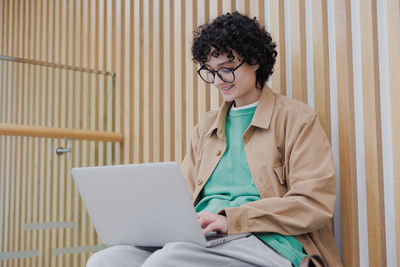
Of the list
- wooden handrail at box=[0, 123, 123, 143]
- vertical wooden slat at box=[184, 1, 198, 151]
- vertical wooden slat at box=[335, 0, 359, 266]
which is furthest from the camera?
wooden handrail at box=[0, 123, 123, 143]

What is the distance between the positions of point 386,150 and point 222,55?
0.66m

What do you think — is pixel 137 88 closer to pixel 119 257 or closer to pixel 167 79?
pixel 167 79

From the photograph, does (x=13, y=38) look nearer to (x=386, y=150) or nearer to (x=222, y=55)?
(x=222, y=55)

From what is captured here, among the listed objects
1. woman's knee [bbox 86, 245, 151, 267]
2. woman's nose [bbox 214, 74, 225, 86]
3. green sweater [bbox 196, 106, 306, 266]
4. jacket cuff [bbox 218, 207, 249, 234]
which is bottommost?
woman's knee [bbox 86, 245, 151, 267]

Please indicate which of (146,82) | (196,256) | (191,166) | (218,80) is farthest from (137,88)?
(196,256)

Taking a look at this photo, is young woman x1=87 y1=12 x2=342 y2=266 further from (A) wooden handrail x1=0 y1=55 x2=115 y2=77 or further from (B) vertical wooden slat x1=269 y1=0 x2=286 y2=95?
(A) wooden handrail x1=0 y1=55 x2=115 y2=77

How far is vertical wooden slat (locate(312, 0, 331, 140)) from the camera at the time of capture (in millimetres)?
1855

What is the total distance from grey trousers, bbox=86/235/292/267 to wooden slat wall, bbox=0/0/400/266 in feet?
1.52

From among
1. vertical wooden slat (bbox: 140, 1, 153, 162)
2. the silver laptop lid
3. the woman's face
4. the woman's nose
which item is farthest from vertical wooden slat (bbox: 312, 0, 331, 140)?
vertical wooden slat (bbox: 140, 1, 153, 162)

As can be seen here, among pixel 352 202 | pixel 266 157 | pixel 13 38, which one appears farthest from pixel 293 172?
pixel 13 38

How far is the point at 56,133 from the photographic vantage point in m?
2.81

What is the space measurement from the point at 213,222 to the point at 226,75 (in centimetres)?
60

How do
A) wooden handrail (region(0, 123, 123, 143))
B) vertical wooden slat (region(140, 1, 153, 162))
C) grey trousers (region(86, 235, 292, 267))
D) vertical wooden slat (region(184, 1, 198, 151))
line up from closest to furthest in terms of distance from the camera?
1. grey trousers (region(86, 235, 292, 267))
2. vertical wooden slat (region(184, 1, 198, 151))
3. wooden handrail (region(0, 123, 123, 143))
4. vertical wooden slat (region(140, 1, 153, 162))

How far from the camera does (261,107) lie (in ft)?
5.84
